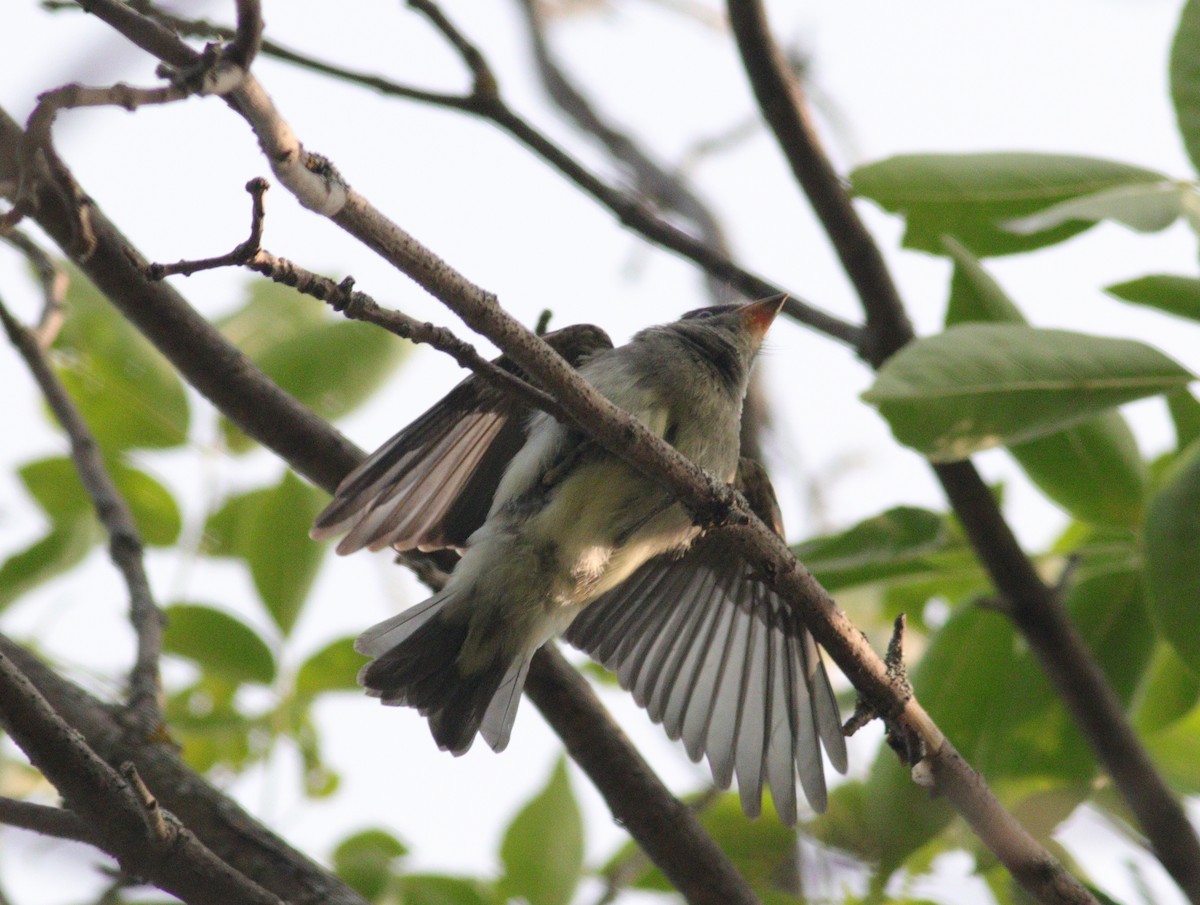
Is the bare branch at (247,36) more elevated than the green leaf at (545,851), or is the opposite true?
the bare branch at (247,36)

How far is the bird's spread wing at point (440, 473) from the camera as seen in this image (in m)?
2.88

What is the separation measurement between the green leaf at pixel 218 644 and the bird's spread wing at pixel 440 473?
45 centimetres

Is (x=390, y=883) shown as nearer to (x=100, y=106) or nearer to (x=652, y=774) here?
(x=652, y=774)

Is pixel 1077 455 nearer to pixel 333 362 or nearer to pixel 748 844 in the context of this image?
pixel 748 844

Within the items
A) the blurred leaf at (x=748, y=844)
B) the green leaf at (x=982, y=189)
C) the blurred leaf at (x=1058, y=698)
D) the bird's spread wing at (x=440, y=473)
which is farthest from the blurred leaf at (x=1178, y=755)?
the bird's spread wing at (x=440, y=473)

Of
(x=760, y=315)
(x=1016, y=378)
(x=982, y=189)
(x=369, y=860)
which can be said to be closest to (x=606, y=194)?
(x=760, y=315)

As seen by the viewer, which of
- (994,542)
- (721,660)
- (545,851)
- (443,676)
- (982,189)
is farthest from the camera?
(721,660)

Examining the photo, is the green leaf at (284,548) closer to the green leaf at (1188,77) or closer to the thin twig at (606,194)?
the thin twig at (606,194)

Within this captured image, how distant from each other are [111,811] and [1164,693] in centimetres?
237

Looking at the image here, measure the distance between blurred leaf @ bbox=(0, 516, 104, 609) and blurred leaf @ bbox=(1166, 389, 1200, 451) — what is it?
267 cm

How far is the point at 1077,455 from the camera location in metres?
2.74

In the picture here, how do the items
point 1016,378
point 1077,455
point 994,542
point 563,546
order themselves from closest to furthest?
point 1016,378 < point 1077,455 < point 994,542 < point 563,546

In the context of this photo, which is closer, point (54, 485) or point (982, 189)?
point (982, 189)

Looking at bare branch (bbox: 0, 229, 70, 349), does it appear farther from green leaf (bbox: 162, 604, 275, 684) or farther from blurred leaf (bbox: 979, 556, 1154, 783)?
blurred leaf (bbox: 979, 556, 1154, 783)
